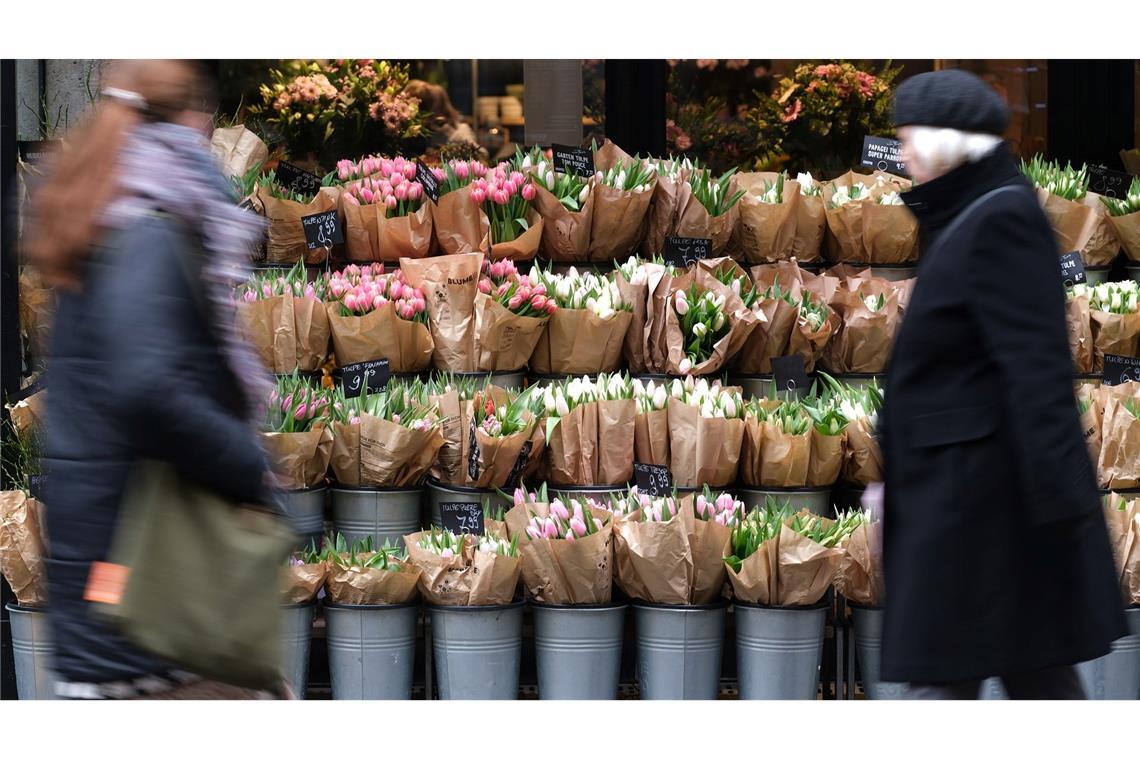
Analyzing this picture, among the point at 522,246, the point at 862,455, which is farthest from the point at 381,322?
the point at 862,455

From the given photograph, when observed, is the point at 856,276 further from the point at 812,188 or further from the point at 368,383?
the point at 368,383

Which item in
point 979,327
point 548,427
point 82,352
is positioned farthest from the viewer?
point 548,427

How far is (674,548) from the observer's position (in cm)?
342

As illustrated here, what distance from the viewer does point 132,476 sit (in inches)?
77.0

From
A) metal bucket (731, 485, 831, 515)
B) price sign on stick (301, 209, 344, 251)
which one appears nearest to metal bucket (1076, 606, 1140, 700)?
metal bucket (731, 485, 831, 515)

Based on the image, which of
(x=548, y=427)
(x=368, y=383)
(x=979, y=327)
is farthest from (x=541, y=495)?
(x=979, y=327)

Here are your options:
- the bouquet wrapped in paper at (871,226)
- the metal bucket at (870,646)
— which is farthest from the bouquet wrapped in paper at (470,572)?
the bouquet wrapped in paper at (871,226)

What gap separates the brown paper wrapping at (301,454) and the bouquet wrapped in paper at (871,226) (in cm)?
184

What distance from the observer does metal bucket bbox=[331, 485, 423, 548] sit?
391cm

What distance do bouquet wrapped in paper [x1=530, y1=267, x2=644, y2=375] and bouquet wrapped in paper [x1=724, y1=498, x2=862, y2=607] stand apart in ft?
2.91

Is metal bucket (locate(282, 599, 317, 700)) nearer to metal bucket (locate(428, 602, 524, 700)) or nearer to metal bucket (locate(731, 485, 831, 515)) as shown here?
metal bucket (locate(428, 602, 524, 700))

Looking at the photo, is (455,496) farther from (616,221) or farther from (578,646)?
(616,221)

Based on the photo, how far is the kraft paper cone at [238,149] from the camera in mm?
4855

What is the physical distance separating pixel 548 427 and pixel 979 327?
1725 millimetres
